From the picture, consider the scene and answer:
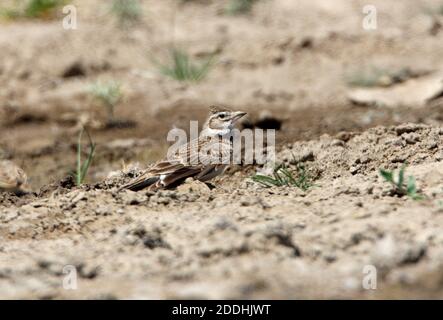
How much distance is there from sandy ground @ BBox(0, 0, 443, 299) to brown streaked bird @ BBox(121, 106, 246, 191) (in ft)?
0.99

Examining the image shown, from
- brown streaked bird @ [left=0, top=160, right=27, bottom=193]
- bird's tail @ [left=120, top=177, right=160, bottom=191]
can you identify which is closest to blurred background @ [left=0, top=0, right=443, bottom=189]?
brown streaked bird @ [left=0, top=160, right=27, bottom=193]

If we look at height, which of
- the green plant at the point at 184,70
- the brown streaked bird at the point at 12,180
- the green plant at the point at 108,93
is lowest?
the brown streaked bird at the point at 12,180

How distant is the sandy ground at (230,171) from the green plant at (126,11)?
186 mm

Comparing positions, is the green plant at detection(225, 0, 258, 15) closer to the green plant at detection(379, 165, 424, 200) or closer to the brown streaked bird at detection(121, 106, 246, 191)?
the brown streaked bird at detection(121, 106, 246, 191)

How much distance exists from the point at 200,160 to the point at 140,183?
2.36 ft

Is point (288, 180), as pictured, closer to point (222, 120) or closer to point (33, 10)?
point (222, 120)

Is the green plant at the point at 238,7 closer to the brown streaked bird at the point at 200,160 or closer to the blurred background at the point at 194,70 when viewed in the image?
the blurred background at the point at 194,70

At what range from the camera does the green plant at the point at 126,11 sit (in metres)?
15.4

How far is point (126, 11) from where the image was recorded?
50.5 ft

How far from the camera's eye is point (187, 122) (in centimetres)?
1202

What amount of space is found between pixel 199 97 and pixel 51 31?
10.6ft

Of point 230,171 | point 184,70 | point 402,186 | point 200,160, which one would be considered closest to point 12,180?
point 200,160

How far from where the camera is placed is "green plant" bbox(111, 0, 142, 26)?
15.4 m

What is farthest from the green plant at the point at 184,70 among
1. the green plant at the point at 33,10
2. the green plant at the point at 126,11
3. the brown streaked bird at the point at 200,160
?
the brown streaked bird at the point at 200,160
